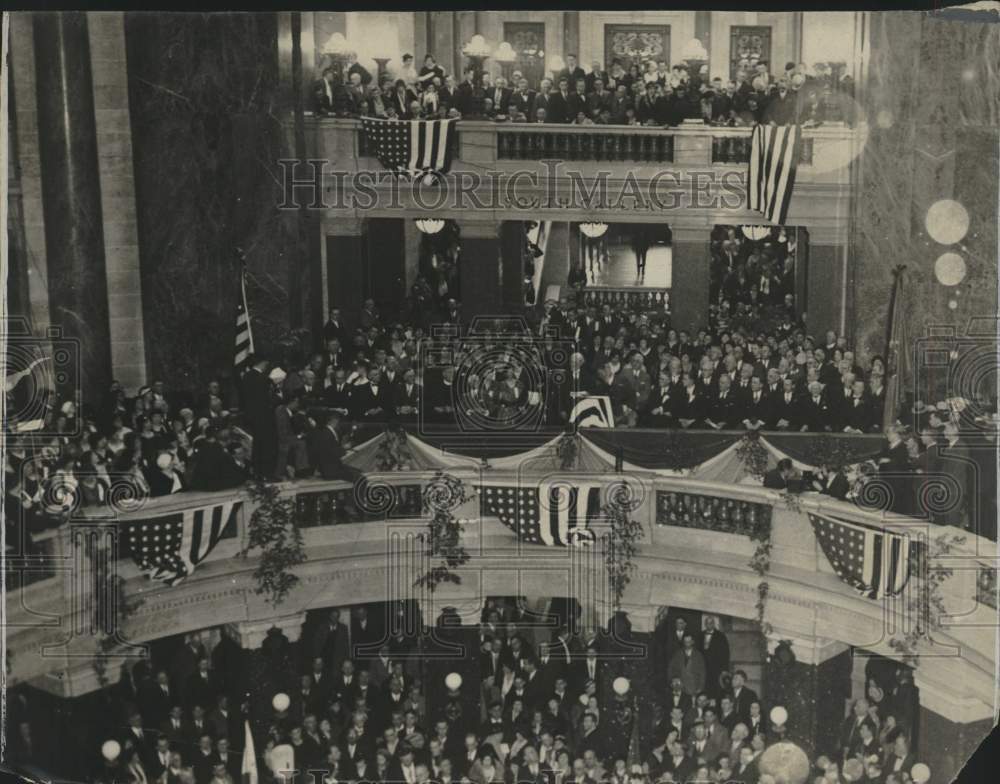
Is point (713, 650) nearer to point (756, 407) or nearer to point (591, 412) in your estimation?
point (756, 407)

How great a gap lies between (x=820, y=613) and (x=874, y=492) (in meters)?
1.05

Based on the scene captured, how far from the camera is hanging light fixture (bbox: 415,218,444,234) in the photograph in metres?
11.0

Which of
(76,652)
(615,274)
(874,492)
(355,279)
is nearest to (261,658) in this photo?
(76,652)

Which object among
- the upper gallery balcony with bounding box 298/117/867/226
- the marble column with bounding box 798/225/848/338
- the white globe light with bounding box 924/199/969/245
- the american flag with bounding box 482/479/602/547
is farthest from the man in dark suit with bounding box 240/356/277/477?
the white globe light with bounding box 924/199/969/245

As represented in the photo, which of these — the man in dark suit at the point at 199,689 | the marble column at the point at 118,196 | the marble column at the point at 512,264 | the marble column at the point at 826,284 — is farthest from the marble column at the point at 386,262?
the man in dark suit at the point at 199,689

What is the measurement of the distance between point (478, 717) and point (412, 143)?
15.1 feet

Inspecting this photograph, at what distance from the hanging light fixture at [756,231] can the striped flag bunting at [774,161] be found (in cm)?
24

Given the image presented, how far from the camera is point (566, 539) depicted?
11.1m

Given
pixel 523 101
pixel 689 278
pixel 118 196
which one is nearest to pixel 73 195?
pixel 118 196

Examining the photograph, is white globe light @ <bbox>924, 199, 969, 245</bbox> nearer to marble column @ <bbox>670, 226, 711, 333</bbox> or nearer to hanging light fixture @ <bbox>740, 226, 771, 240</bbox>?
hanging light fixture @ <bbox>740, 226, 771, 240</bbox>

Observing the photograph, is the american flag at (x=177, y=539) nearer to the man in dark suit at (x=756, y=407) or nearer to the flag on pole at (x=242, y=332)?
the flag on pole at (x=242, y=332)

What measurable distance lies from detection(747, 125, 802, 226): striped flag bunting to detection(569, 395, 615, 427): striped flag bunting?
1997mm

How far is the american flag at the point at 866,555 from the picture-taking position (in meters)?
11.0

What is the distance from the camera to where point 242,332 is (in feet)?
36.2
